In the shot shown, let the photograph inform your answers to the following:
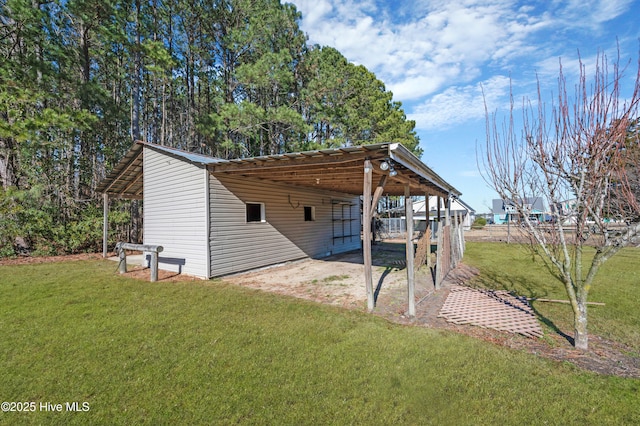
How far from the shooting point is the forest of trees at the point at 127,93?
33.7ft

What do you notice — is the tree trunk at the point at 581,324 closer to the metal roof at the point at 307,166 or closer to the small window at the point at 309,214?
the metal roof at the point at 307,166

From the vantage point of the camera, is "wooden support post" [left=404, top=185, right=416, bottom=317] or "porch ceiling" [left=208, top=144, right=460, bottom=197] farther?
"porch ceiling" [left=208, top=144, right=460, bottom=197]

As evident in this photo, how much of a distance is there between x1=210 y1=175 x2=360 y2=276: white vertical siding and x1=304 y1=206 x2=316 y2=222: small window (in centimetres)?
13

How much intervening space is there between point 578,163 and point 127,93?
2189cm

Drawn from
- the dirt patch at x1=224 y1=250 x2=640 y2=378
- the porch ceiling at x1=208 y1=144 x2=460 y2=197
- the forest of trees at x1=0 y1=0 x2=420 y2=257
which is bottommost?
the dirt patch at x1=224 y1=250 x2=640 y2=378

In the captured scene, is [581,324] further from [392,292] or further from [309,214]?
[309,214]

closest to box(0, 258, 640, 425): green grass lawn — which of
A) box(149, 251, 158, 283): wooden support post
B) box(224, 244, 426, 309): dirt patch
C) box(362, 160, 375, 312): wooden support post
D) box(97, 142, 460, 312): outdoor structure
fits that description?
box(362, 160, 375, 312): wooden support post

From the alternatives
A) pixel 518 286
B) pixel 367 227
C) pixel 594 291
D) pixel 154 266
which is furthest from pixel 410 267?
pixel 154 266

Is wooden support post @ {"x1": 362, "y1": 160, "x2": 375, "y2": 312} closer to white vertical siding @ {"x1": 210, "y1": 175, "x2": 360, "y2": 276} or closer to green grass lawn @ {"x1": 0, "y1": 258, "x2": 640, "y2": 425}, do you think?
green grass lawn @ {"x1": 0, "y1": 258, "x2": 640, "y2": 425}

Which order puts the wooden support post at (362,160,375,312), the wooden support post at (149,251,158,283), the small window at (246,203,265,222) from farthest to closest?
the small window at (246,203,265,222), the wooden support post at (149,251,158,283), the wooden support post at (362,160,375,312)

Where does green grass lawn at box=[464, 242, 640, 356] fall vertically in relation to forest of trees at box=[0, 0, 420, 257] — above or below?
below

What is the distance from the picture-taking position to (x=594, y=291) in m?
5.39

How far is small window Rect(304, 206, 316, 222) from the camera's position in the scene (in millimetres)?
10172

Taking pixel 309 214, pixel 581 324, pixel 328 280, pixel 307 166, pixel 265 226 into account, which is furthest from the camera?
pixel 309 214
